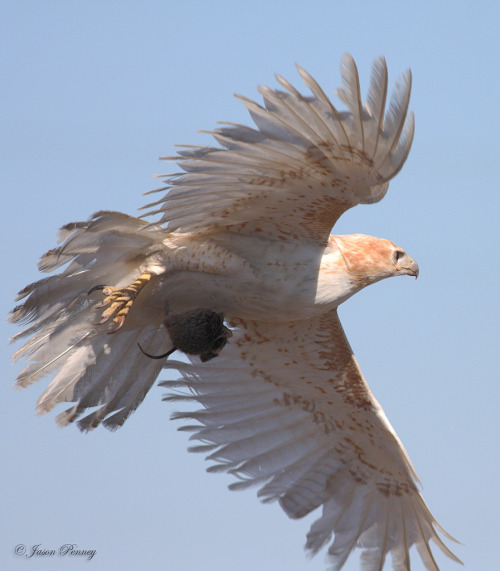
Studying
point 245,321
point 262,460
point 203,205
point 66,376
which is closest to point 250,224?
point 203,205

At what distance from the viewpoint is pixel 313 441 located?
9.72 metres

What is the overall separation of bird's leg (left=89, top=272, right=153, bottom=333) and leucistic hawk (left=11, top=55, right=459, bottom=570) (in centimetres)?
1

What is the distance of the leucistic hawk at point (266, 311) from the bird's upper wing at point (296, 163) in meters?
0.01

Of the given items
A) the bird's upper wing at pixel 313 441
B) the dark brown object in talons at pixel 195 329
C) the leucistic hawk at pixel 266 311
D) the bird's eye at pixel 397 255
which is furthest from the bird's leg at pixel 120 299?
the bird's eye at pixel 397 255

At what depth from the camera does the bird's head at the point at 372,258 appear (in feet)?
26.9

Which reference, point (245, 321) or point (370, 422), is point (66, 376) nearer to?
point (245, 321)

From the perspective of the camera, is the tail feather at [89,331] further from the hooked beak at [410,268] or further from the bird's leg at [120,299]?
the hooked beak at [410,268]

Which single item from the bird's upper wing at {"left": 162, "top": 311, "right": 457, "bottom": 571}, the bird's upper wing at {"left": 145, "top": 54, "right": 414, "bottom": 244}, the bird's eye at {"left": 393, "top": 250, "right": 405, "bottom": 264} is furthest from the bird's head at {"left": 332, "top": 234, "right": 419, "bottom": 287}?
the bird's upper wing at {"left": 162, "top": 311, "right": 457, "bottom": 571}

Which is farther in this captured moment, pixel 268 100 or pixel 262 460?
pixel 262 460

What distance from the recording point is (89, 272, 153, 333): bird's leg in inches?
308

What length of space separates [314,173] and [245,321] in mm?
2036

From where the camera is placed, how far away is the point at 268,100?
6672 mm

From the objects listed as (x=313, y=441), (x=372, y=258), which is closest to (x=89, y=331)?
(x=372, y=258)

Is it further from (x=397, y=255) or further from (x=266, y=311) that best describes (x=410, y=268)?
(x=266, y=311)
